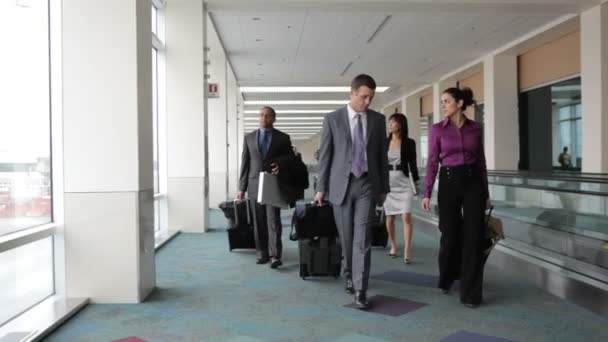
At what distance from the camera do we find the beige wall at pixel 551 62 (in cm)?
1248

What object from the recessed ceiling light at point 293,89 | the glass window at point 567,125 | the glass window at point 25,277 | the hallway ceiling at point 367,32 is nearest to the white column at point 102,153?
the glass window at point 25,277

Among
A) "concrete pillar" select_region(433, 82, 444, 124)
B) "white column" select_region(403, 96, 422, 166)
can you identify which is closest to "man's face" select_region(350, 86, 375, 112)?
"concrete pillar" select_region(433, 82, 444, 124)

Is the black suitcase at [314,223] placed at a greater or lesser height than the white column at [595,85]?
lesser

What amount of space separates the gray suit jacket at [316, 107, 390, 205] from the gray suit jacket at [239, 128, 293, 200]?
1.48 m

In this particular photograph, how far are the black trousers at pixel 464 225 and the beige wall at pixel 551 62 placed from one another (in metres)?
9.87

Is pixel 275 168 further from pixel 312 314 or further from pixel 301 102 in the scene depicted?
pixel 301 102

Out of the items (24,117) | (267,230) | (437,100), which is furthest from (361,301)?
(437,100)

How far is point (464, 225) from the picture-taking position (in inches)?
168

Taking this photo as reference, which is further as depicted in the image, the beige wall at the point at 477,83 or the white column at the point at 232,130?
the white column at the point at 232,130

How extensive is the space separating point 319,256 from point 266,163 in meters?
1.30

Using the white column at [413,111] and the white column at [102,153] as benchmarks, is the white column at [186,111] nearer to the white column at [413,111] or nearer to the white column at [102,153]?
the white column at [102,153]

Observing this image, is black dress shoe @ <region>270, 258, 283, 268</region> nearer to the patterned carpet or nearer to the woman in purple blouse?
the patterned carpet

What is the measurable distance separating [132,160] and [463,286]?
115 inches

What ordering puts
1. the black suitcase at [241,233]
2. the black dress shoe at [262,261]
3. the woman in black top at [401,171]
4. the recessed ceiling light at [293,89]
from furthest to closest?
the recessed ceiling light at [293,89] → the black suitcase at [241,233] → the woman in black top at [401,171] → the black dress shoe at [262,261]
